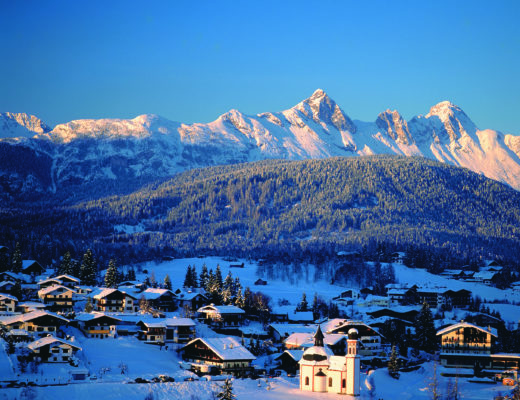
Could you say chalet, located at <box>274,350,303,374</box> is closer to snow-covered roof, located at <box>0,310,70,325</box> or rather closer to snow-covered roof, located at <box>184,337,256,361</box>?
snow-covered roof, located at <box>184,337,256,361</box>

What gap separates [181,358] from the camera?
328 feet

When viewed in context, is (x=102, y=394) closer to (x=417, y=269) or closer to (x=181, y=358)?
→ (x=181, y=358)

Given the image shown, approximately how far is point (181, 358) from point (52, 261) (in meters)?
87.3

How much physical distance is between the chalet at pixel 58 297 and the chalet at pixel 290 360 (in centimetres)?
3087

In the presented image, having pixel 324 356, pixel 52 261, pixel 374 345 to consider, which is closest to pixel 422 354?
pixel 374 345

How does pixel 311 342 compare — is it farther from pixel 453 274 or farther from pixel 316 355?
pixel 453 274

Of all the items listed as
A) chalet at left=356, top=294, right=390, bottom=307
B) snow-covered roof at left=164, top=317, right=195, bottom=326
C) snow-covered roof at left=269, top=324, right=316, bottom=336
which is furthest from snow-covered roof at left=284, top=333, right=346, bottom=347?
chalet at left=356, top=294, right=390, bottom=307

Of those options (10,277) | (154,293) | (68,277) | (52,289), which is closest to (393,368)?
(154,293)

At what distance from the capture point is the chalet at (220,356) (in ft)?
310

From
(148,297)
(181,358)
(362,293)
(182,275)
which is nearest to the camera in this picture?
(181,358)

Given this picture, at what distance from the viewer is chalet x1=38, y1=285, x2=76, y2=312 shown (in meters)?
118

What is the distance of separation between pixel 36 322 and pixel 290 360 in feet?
89.4

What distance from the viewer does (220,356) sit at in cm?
9494

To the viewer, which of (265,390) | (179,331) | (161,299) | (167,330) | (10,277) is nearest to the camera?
(265,390)
